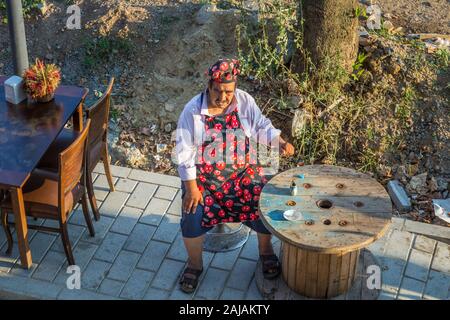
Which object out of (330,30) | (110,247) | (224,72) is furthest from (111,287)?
(330,30)

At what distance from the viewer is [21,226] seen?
5.86m

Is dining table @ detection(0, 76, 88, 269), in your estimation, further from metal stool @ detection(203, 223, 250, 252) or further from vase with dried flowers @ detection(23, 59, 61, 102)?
metal stool @ detection(203, 223, 250, 252)

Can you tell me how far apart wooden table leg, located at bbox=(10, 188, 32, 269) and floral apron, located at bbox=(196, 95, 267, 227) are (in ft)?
4.45

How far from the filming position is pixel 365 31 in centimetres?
814

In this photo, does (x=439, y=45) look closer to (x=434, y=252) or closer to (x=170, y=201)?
→ (x=434, y=252)

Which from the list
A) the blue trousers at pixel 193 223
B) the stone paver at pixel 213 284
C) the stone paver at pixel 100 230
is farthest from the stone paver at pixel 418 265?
the stone paver at pixel 100 230

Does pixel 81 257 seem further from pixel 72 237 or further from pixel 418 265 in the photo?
pixel 418 265

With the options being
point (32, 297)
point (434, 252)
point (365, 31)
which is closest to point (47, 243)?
point (32, 297)

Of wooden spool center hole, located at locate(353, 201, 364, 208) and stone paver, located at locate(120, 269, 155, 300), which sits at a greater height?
wooden spool center hole, located at locate(353, 201, 364, 208)

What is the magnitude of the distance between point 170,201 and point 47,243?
1165mm

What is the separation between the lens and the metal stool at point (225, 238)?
6.38m

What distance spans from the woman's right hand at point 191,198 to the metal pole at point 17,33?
8.38 feet

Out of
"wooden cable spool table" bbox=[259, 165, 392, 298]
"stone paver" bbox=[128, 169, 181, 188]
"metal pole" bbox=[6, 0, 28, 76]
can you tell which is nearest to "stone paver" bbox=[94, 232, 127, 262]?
"stone paver" bbox=[128, 169, 181, 188]

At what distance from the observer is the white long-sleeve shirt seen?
5672mm
